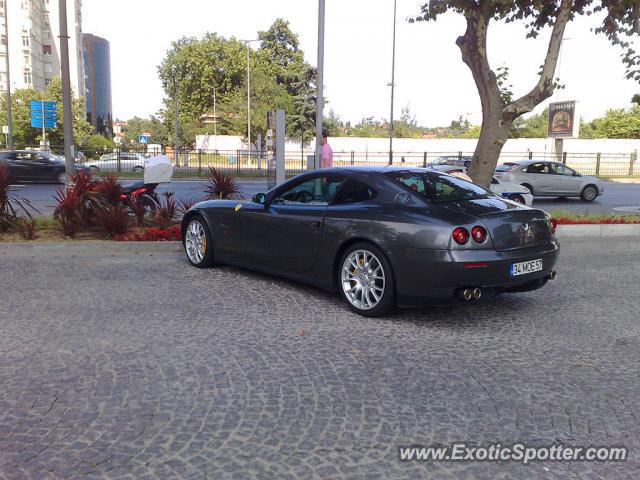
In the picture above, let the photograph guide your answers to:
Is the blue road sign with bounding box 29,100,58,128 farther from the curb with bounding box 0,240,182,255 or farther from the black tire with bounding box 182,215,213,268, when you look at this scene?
the black tire with bounding box 182,215,213,268

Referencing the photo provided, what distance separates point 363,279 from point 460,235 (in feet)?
3.36

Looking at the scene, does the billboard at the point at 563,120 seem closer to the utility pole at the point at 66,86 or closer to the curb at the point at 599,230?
the curb at the point at 599,230

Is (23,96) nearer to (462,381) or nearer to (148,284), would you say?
(148,284)

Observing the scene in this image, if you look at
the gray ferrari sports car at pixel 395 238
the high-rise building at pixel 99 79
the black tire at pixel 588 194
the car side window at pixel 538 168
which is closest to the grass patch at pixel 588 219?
the gray ferrari sports car at pixel 395 238

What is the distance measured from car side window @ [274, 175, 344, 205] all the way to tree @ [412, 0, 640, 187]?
621 cm

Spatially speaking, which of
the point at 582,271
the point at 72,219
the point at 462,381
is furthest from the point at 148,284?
the point at 582,271

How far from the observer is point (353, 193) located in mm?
5840

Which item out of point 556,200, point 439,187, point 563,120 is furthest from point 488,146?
point 563,120

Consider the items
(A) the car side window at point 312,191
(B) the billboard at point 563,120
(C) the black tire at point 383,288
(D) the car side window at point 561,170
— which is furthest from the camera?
(B) the billboard at point 563,120

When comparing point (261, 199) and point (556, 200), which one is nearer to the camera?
point (261, 199)

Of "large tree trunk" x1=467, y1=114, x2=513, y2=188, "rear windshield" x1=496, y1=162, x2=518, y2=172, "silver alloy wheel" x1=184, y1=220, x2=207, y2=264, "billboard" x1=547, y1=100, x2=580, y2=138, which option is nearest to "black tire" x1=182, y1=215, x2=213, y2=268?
"silver alloy wheel" x1=184, y1=220, x2=207, y2=264

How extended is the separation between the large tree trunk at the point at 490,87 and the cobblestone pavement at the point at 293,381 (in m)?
5.71

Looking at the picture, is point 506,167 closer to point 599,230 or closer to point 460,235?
point 599,230

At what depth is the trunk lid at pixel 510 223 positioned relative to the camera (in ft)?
16.8
